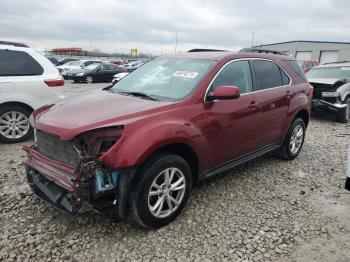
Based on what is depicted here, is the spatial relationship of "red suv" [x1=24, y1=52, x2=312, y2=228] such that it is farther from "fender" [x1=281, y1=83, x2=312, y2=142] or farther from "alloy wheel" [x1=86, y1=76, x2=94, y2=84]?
"alloy wheel" [x1=86, y1=76, x2=94, y2=84]

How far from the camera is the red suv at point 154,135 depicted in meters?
2.84

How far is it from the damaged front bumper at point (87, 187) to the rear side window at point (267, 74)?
8.11 feet

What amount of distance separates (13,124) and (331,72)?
9219 mm

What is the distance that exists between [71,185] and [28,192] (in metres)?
1.43

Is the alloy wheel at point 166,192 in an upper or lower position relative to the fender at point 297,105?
lower

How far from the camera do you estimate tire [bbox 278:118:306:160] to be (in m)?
5.24

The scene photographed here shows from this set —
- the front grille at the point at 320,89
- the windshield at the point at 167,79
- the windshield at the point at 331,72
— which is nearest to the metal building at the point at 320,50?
the windshield at the point at 331,72

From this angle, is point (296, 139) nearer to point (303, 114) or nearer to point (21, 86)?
point (303, 114)

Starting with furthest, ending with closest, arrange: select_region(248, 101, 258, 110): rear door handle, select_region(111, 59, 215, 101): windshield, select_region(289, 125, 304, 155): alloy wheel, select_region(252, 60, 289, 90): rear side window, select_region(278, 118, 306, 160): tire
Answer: select_region(289, 125, 304, 155): alloy wheel < select_region(278, 118, 306, 160): tire < select_region(252, 60, 289, 90): rear side window < select_region(248, 101, 258, 110): rear door handle < select_region(111, 59, 215, 101): windshield

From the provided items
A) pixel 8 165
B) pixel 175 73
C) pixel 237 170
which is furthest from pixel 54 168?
pixel 237 170

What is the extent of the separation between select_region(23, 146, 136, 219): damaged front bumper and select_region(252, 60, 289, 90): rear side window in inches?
97.4

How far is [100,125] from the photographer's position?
2850 millimetres

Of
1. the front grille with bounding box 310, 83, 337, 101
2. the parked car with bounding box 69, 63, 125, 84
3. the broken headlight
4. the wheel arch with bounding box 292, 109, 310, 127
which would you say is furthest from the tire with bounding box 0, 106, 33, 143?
the parked car with bounding box 69, 63, 125, 84

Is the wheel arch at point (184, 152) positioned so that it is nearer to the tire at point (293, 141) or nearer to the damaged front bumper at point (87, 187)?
the damaged front bumper at point (87, 187)
